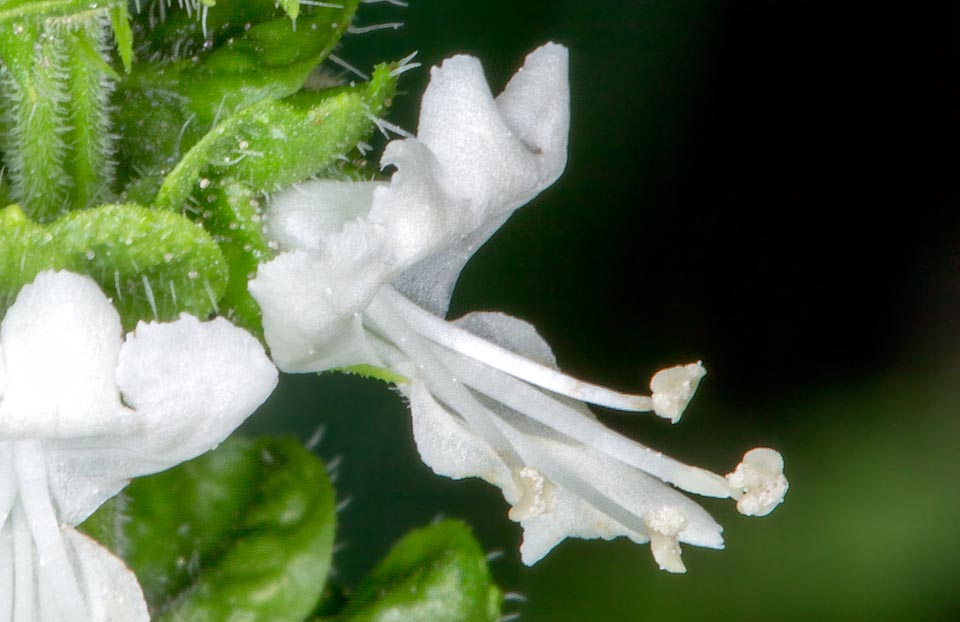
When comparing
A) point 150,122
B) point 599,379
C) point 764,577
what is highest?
point 150,122

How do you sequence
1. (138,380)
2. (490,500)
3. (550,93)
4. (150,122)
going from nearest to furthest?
(138,380) < (150,122) < (550,93) < (490,500)

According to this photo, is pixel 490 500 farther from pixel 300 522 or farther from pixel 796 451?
pixel 300 522

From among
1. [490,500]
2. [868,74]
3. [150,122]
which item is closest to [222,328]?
[150,122]

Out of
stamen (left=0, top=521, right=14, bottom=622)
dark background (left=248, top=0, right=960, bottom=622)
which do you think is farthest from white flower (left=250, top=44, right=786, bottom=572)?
dark background (left=248, top=0, right=960, bottom=622)

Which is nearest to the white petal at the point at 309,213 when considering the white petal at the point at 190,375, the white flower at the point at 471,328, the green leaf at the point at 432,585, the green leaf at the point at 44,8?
the white flower at the point at 471,328

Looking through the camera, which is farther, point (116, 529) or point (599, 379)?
point (599, 379)

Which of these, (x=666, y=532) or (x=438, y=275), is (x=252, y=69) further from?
(x=666, y=532)

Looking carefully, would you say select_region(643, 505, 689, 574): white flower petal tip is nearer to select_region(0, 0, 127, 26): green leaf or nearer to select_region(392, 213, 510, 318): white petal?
select_region(392, 213, 510, 318): white petal
